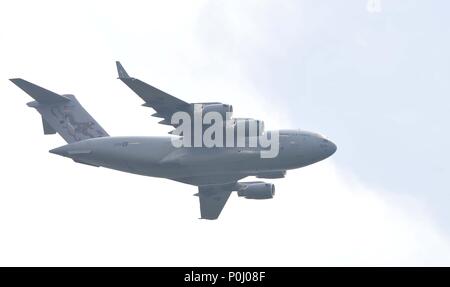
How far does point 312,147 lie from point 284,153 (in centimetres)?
109

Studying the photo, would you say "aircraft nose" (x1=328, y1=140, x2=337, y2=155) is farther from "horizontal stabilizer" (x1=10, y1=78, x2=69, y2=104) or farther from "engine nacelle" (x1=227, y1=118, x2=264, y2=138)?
"horizontal stabilizer" (x1=10, y1=78, x2=69, y2=104)

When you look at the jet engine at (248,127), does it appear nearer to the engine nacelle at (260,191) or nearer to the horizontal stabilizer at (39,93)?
the engine nacelle at (260,191)

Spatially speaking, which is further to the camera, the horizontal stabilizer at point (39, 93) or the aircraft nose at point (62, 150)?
the aircraft nose at point (62, 150)

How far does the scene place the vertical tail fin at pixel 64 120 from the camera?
38.4m

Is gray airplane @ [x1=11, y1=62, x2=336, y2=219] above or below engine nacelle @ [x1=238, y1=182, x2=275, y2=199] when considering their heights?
above

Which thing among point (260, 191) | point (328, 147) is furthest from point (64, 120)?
point (328, 147)

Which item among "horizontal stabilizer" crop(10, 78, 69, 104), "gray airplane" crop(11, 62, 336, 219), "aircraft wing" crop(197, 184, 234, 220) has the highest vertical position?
"horizontal stabilizer" crop(10, 78, 69, 104)

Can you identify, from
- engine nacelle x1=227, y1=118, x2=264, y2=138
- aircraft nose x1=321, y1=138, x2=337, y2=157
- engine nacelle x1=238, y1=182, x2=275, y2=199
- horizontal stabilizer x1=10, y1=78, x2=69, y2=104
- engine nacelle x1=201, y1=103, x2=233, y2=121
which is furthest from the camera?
engine nacelle x1=238, y1=182, x2=275, y2=199

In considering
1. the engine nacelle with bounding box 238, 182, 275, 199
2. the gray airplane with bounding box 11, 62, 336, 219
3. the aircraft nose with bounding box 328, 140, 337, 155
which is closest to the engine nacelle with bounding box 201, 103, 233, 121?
the gray airplane with bounding box 11, 62, 336, 219

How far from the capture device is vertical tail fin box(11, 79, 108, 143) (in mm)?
38406

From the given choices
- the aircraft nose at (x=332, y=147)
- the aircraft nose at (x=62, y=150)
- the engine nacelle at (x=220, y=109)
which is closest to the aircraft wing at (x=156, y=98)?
the engine nacelle at (x=220, y=109)

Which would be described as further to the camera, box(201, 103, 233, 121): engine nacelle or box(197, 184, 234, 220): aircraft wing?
box(197, 184, 234, 220): aircraft wing

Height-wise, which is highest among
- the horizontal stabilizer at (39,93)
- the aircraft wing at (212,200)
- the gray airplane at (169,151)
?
the horizontal stabilizer at (39,93)

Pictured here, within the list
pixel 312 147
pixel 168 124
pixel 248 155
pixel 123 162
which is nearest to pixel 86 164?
pixel 123 162
